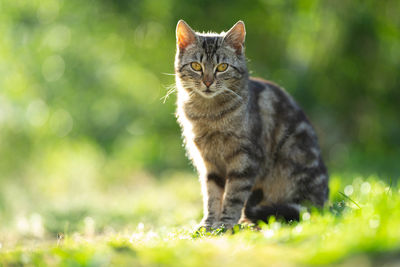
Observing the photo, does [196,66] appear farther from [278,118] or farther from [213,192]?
[213,192]

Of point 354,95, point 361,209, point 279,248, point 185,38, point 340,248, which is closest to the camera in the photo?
point 340,248

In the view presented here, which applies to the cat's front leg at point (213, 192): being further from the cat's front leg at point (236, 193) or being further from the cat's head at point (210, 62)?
the cat's head at point (210, 62)

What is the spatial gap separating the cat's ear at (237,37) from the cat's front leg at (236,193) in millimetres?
1107

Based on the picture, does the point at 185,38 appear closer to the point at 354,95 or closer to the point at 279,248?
the point at 279,248

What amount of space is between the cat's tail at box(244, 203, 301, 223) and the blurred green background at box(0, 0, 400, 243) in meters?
4.99

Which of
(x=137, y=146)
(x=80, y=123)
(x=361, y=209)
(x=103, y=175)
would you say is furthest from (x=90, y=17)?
(x=361, y=209)

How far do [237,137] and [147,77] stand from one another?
8.08 metres

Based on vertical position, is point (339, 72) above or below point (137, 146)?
above

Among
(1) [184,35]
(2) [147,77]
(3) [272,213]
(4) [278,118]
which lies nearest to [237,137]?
(4) [278,118]

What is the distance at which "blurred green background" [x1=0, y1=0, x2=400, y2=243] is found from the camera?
31.3ft

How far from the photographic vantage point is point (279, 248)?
2.29 m

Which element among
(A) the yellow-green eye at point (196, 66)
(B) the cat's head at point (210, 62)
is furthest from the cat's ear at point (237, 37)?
(A) the yellow-green eye at point (196, 66)

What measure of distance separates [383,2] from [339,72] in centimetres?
176

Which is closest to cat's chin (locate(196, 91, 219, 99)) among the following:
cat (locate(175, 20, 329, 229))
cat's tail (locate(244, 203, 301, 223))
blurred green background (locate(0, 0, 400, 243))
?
cat (locate(175, 20, 329, 229))
